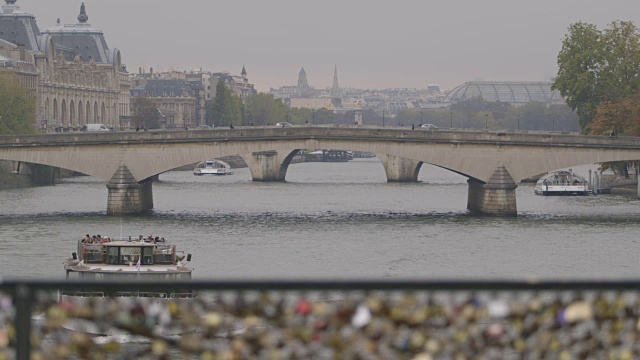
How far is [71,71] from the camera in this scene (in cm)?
15188

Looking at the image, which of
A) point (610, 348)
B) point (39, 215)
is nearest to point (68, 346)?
point (610, 348)

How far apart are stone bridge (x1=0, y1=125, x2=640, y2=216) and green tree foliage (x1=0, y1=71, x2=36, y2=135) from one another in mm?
25915

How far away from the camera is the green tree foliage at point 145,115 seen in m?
174

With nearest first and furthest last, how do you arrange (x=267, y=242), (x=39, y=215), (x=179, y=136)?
(x=267, y=242) → (x=39, y=215) → (x=179, y=136)

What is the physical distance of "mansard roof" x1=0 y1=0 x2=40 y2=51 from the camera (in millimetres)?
139750

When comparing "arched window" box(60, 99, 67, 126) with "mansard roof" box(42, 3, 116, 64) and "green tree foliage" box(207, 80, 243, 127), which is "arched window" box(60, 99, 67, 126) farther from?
"green tree foliage" box(207, 80, 243, 127)

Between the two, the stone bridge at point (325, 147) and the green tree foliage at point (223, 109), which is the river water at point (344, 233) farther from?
the green tree foliage at point (223, 109)

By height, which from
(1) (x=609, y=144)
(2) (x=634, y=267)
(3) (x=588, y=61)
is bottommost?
(2) (x=634, y=267)

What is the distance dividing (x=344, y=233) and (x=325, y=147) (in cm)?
1395

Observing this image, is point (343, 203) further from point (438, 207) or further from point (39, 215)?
point (39, 215)

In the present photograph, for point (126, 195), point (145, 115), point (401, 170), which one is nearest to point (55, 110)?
point (145, 115)

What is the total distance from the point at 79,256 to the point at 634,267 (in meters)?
15.2

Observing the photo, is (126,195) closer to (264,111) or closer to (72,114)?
(72,114)

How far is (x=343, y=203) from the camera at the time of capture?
74562 mm
